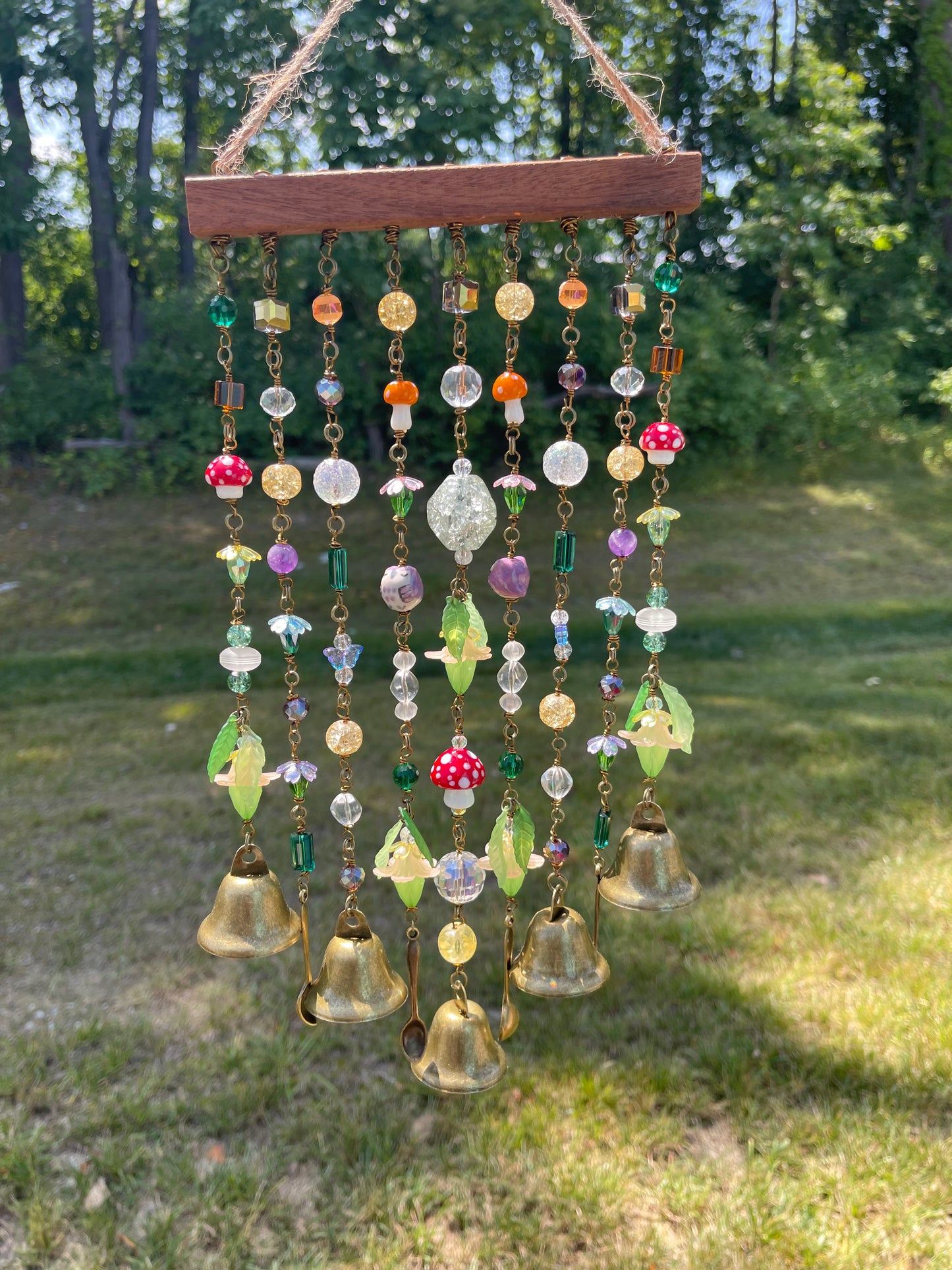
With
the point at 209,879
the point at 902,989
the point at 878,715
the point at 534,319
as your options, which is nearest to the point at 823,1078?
the point at 902,989

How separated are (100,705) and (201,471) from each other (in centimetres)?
333

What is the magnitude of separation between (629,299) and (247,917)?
1278 mm

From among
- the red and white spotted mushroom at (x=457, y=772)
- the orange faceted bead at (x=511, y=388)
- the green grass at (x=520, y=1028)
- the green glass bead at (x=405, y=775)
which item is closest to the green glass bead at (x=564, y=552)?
the orange faceted bead at (x=511, y=388)

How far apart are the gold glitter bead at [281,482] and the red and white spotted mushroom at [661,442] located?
0.57 m

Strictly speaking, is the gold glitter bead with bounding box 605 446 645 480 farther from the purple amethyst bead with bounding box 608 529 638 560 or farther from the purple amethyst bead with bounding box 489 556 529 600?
the purple amethyst bead with bounding box 489 556 529 600

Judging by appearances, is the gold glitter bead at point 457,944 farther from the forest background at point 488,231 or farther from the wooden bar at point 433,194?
the forest background at point 488,231

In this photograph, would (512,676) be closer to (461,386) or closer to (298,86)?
(461,386)

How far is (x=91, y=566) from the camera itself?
23.5 ft

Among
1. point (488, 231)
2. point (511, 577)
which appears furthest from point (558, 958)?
point (488, 231)

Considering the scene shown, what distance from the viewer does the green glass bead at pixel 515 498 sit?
1.48 meters

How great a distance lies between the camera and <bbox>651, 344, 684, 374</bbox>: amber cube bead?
1.52 metres

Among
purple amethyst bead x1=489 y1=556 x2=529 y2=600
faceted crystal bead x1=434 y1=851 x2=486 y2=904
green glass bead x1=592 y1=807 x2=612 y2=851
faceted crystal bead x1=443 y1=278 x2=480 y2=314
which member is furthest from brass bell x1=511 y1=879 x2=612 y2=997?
faceted crystal bead x1=443 y1=278 x2=480 y2=314

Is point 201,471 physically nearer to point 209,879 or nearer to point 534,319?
point 534,319

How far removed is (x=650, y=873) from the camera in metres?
1.82
